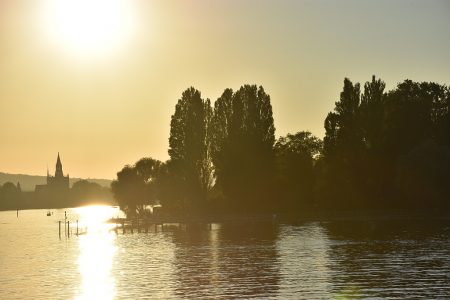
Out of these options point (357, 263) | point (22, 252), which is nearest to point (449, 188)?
point (357, 263)

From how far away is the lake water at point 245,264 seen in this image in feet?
160

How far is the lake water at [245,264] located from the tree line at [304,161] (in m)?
9.20

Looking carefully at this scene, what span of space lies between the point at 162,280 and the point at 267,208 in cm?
5910

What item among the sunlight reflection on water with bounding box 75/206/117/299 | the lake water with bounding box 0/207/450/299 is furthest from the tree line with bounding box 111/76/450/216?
the sunlight reflection on water with bounding box 75/206/117/299

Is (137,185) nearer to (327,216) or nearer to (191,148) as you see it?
(191,148)

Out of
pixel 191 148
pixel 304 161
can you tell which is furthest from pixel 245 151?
pixel 304 161

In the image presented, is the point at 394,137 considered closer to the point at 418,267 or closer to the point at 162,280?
the point at 418,267

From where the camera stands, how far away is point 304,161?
118 metres

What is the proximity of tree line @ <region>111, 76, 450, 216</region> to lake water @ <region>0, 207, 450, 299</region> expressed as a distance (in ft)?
30.2

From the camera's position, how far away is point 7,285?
56375mm

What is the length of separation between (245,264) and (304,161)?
5667 centimetres

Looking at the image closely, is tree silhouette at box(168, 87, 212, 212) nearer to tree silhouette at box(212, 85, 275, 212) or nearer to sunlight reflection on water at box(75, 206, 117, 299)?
tree silhouette at box(212, 85, 275, 212)

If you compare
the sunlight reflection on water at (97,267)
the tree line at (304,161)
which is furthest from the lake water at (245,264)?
the tree line at (304,161)

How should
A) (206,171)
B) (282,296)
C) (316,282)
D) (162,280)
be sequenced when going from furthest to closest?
(206,171) < (162,280) < (316,282) < (282,296)
